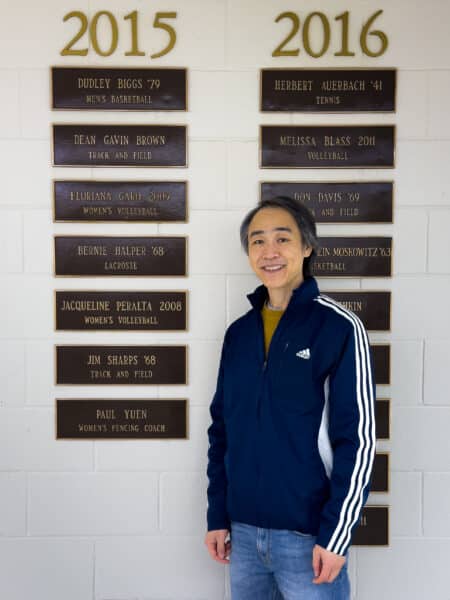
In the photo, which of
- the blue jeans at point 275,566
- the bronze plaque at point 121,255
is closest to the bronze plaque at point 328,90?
the bronze plaque at point 121,255

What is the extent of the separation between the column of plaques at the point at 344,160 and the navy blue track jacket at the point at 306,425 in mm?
460

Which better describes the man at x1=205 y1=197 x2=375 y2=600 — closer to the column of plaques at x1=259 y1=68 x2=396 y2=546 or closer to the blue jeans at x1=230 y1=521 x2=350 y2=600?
the blue jeans at x1=230 y1=521 x2=350 y2=600

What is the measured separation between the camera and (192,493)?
193 centimetres

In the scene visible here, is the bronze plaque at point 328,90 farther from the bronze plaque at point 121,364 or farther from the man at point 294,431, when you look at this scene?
the bronze plaque at point 121,364

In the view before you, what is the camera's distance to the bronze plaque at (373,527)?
6.28 ft

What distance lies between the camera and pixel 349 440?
134 centimetres

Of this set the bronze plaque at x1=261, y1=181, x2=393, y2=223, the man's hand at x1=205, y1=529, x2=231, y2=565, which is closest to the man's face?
the bronze plaque at x1=261, y1=181, x2=393, y2=223

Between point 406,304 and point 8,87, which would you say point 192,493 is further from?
point 8,87

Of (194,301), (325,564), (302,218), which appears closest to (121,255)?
(194,301)

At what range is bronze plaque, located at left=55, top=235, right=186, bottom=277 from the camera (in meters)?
1.88

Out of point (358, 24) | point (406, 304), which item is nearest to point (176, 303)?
point (406, 304)

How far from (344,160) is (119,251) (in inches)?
31.7

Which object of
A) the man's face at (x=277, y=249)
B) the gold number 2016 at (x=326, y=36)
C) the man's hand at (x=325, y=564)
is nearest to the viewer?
the man's hand at (x=325, y=564)

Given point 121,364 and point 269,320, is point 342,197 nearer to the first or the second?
point 269,320
